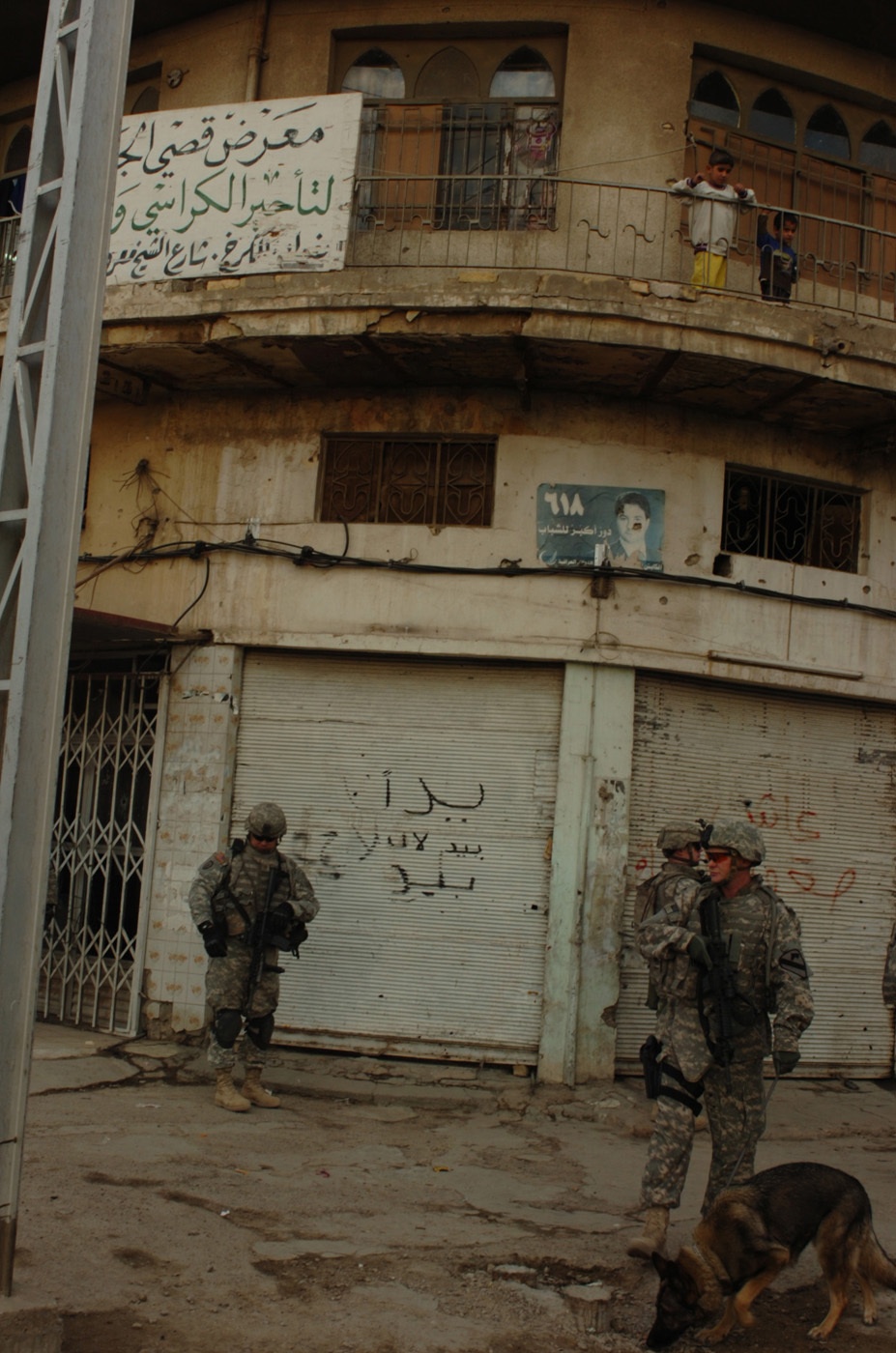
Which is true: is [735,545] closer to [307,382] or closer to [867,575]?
[867,575]

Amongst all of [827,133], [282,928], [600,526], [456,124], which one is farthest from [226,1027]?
[827,133]

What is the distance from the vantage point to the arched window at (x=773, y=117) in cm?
885

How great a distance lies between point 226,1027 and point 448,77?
6.53 m

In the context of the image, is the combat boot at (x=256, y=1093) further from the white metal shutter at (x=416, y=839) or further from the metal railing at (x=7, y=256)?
the metal railing at (x=7, y=256)

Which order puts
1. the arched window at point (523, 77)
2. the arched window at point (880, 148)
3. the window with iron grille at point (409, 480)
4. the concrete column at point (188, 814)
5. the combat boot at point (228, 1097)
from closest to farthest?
1. the combat boot at point (228, 1097)
2. the concrete column at point (188, 814)
3. the window with iron grille at point (409, 480)
4. the arched window at point (523, 77)
5. the arched window at point (880, 148)

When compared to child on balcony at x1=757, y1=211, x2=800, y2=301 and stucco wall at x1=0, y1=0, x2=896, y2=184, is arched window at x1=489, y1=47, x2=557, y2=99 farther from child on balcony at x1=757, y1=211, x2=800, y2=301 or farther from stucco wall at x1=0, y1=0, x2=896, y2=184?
child on balcony at x1=757, y1=211, x2=800, y2=301

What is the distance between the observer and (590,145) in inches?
328

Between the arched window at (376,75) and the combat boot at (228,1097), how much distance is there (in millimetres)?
6630

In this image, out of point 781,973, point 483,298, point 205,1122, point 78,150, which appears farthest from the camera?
point 483,298

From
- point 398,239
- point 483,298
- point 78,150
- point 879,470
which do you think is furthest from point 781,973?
point 398,239

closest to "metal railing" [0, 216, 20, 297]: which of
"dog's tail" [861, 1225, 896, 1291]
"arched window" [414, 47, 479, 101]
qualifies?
"arched window" [414, 47, 479, 101]

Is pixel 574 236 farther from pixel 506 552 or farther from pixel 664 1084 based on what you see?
pixel 664 1084

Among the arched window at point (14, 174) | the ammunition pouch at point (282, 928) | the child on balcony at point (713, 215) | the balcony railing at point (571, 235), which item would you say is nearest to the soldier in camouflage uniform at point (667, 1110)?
the ammunition pouch at point (282, 928)

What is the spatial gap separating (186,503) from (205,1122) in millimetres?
4169
